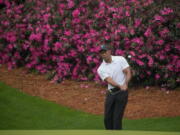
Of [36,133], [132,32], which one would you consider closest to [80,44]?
[132,32]

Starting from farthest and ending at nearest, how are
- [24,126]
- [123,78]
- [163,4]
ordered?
[163,4], [24,126], [123,78]

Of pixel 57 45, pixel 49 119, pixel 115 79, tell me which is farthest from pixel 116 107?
pixel 57 45

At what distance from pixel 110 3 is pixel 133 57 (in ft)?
5.69

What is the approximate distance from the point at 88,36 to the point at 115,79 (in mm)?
4118

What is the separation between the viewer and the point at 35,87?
11.3m

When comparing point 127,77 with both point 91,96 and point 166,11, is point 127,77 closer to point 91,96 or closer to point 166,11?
point 91,96

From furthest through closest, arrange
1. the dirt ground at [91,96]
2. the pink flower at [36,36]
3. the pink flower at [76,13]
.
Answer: the pink flower at [36,36], the pink flower at [76,13], the dirt ground at [91,96]

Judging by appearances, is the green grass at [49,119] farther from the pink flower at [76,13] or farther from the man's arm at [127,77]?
the pink flower at [76,13]

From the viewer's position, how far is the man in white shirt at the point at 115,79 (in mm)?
7070

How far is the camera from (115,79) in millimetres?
7199

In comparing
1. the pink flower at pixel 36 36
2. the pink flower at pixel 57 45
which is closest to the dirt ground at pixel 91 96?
the pink flower at pixel 57 45

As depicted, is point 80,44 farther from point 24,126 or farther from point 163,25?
point 24,126

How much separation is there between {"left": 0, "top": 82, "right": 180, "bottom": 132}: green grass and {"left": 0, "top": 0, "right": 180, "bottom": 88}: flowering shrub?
159cm

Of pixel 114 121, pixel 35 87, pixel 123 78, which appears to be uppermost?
pixel 123 78
